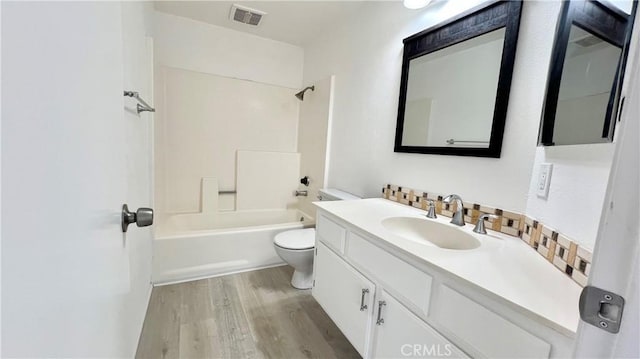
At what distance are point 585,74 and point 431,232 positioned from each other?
855mm

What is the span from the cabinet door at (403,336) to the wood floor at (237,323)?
528 mm

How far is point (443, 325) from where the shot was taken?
840 millimetres

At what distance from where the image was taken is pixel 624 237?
327 mm

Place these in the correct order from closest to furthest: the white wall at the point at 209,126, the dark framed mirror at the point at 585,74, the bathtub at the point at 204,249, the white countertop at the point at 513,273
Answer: the white countertop at the point at 513,273 < the dark framed mirror at the point at 585,74 < the bathtub at the point at 204,249 < the white wall at the point at 209,126

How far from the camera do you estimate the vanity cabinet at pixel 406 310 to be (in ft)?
2.21

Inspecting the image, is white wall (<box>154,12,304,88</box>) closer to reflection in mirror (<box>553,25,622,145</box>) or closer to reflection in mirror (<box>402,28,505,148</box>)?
reflection in mirror (<box>402,28,505,148</box>)

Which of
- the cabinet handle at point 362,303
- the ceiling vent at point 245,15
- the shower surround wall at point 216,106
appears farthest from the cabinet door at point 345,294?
the ceiling vent at point 245,15

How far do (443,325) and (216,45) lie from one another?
3.07 meters

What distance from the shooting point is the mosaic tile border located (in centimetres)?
75

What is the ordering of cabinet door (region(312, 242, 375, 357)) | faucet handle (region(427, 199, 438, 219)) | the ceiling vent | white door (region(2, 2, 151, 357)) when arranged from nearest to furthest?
white door (region(2, 2, 151, 357)) → cabinet door (region(312, 242, 375, 357)) → faucet handle (region(427, 199, 438, 219)) → the ceiling vent

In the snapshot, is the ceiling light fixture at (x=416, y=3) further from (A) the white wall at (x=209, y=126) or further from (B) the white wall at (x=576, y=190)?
(A) the white wall at (x=209, y=126)

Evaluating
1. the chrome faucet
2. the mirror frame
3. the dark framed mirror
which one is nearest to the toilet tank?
the mirror frame

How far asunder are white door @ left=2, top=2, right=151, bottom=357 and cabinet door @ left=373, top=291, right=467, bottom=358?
0.90 metres

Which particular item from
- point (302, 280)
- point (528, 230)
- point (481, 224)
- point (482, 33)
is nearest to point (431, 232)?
point (481, 224)
